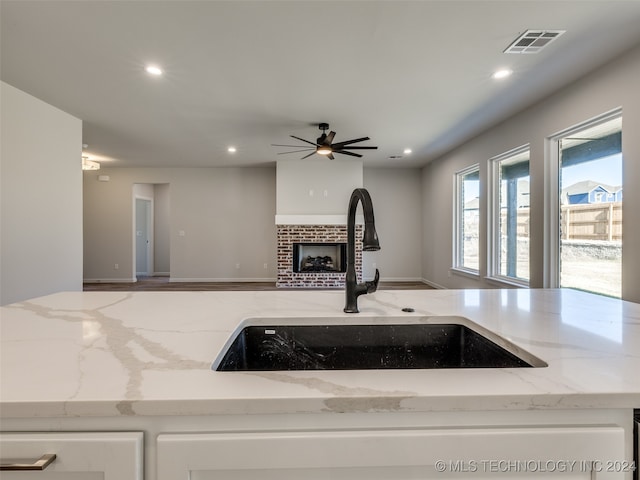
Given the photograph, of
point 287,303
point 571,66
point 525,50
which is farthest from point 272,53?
point 571,66

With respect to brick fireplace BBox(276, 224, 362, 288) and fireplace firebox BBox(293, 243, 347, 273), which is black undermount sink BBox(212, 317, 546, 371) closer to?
brick fireplace BBox(276, 224, 362, 288)

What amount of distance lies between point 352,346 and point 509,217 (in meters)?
3.99

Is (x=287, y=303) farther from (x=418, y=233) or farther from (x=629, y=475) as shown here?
(x=418, y=233)

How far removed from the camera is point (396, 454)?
0.55 metres

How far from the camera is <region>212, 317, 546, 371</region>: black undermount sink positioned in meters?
1.06

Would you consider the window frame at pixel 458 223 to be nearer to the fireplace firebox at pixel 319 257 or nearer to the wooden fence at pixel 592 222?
the fireplace firebox at pixel 319 257

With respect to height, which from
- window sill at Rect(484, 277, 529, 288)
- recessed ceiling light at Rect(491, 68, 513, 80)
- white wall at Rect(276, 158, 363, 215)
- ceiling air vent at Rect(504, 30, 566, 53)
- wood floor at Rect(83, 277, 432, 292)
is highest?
recessed ceiling light at Rect(491, 68, 513, 80)

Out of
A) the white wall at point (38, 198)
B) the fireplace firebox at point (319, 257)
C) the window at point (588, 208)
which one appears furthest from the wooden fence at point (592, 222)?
the white wall at point (38, 198)

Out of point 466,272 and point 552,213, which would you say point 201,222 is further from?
point 552,213

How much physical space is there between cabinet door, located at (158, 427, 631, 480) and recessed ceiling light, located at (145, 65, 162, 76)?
10.1 ft

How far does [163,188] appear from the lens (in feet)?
26.8

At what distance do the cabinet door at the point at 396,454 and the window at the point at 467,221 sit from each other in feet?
15.6

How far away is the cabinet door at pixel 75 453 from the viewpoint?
20.8 inches

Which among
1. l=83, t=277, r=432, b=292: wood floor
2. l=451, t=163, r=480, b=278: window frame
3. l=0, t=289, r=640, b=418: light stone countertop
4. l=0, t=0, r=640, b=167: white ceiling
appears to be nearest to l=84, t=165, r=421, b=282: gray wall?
l=83, t=277, r=432, b=292: wood floor
